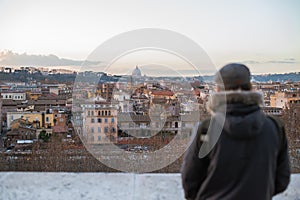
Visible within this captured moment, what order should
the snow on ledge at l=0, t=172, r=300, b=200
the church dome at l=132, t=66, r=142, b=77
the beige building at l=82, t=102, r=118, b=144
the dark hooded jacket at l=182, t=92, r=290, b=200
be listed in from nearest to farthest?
the dark hooded jacket at l=182, t=92, r=290, b=200
the snow on ledge at l=0, t=172, r=300, b=200
the church dome at l=132, t=66, r=142, b=77
the beige building at l=82, t=102, r=118, b=144

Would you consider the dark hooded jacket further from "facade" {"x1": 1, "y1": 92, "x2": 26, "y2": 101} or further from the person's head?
"facade" {"x1": 1, "y1": 92, "x2": 26, "y2": 101}

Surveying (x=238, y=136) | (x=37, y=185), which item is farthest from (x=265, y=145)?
(x=37, y=185)

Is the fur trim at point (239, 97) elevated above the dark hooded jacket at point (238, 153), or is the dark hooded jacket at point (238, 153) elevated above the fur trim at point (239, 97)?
the fur trim at point (239, 97)

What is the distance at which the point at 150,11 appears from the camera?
4.77 meters

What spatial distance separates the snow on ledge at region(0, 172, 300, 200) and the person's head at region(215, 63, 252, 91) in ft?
2.24

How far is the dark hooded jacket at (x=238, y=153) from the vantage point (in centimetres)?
78

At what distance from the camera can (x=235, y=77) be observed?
803mm

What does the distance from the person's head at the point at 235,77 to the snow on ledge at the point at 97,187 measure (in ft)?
2.24

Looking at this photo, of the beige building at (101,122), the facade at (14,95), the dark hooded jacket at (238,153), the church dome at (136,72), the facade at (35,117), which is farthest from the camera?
the facade at (14,95)

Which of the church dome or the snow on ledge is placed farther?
the church dome

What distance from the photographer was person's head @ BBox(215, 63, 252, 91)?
805 millimetres

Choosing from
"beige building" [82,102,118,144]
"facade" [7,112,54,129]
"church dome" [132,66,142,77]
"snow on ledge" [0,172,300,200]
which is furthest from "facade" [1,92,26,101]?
"snow on ledge" [0,172,300,200]

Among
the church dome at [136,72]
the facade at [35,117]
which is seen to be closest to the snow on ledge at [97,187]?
the church dome at [136,72]

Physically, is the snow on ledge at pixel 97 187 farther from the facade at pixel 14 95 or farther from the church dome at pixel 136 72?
the facade at pixel 14 95
